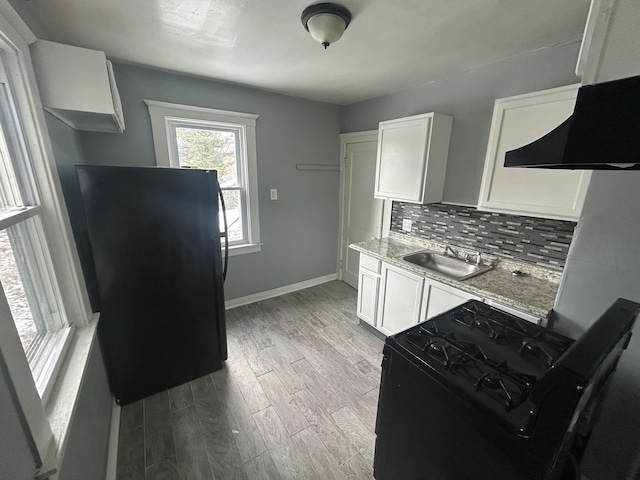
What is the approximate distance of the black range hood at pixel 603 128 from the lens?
1.76ft

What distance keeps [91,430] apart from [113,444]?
0.46 meters

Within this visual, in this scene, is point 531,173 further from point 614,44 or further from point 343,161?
point 343,161

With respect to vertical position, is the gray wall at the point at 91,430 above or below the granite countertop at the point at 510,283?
below

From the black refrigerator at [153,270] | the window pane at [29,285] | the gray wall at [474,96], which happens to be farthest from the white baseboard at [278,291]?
the gray wall at [474,96]

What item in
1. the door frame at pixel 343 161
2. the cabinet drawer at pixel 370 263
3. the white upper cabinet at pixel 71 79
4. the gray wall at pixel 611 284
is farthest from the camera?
the door frame at pixel 343 161

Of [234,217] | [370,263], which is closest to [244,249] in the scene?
[234,217]

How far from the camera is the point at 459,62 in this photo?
199 cm

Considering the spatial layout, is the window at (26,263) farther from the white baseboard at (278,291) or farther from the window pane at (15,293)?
the white baseboard at (278,291)

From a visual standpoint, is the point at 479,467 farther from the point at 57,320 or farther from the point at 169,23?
the point at 169,23

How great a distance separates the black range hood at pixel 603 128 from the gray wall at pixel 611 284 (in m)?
0.84

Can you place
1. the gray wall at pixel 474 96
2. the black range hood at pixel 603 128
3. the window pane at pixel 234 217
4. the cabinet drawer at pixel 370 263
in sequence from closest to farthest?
the black range hood at pixel 603 128 < the gray wall at pixel 474 96 < the cabinet drawer at pixel 370 263 < the window pane at pixel 234 217

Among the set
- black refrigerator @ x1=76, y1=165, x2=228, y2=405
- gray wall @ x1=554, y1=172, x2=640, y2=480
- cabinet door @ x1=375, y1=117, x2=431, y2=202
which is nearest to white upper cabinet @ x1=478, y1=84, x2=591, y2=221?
gray wall @ x1=554, y1=172, x2=640, y2=480

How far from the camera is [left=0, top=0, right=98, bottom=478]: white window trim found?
0.72 m

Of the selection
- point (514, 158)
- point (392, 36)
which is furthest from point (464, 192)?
point (514, 158)
